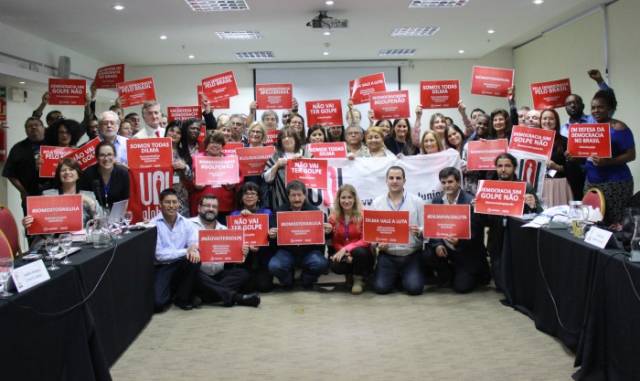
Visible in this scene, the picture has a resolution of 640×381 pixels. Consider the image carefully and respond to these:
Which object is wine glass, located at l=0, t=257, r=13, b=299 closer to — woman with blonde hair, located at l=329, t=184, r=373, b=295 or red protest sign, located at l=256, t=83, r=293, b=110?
woman with blonde hair, located at l=329, t=184, r=373, b=295

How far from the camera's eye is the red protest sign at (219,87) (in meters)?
5.80

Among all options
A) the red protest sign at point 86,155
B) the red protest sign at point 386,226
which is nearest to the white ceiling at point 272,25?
the red protest sign at point 86,155

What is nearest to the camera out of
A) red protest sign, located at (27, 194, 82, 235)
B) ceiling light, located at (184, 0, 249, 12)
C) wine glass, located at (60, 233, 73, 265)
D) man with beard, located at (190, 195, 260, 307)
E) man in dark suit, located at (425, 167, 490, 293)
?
wine glass, located at (60, 233, 73, 265)

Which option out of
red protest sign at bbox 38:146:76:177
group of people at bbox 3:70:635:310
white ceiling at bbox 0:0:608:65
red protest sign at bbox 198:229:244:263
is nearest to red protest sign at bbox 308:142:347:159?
group of people at bbox 3:70:635:310

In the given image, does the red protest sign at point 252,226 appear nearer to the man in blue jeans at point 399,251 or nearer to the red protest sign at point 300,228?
the red protest sign at point 300,228

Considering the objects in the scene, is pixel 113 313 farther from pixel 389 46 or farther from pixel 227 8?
pixel 389 46

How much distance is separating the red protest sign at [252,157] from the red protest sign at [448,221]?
1.58 m

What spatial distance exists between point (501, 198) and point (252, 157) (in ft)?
7.35

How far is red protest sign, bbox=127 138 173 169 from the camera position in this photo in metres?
4.24

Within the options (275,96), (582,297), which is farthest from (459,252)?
(275,96)

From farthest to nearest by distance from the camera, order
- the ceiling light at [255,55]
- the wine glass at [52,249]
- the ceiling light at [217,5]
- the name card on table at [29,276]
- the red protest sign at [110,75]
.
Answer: the ceiling light at [255,55] → the ceiling light at [217,5] → the red protest sign at [110,75] → the wine glass at [52,249] → the name card on table at [29,276]

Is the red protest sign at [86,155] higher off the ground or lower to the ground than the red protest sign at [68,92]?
lower

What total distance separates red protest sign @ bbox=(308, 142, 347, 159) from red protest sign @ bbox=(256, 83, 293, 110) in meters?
1.01

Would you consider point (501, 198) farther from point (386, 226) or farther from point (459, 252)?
point (386, 226)
